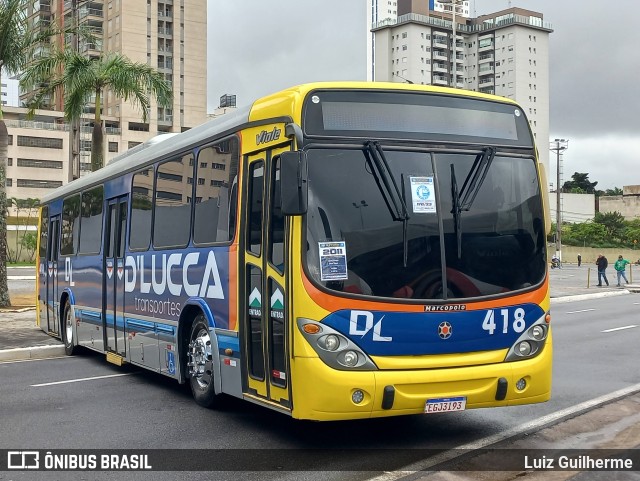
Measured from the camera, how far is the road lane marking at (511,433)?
7.04 m

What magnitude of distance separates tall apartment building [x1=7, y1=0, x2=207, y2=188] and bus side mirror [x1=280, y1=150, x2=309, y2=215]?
335 ft

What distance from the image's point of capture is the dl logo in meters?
7.49

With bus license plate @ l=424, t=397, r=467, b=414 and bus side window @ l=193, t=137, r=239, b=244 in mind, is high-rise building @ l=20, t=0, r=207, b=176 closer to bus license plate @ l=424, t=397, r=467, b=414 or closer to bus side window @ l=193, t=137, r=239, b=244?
bus side window @ l=193, t=137, r=239, b=244

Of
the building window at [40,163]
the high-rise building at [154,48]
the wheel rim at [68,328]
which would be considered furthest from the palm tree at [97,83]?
the building window at [40,163]

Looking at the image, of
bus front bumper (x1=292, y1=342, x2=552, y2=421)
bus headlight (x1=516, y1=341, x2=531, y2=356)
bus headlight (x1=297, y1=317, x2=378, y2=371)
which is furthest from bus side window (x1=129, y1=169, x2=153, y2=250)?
bus headlight (x1=516, y1=341, x2=531, y2=356)

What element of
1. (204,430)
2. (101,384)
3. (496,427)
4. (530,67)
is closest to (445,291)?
(496,427)

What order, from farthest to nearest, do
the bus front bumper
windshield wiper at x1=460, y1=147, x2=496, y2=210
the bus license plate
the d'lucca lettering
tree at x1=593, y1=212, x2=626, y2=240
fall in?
tree at x1=593, y1=212, x2=626, y2=240
the d'lucca lettering
windshield wiper at x1=460, y1=147, x2=496, y2=210
the bus license plate
the bus front bumper

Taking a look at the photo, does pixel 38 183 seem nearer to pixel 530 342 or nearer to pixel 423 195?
pixel 423 195

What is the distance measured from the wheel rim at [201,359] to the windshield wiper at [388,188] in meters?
2.88

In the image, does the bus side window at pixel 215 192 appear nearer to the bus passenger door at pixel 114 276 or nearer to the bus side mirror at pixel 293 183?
the bus side mirror at pixel 293 183

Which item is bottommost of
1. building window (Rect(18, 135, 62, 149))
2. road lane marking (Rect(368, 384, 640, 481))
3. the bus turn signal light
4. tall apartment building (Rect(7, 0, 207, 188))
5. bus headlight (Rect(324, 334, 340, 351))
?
road lane marking (Rect(368, 384, 640, 481))

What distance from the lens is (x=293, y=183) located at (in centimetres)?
742

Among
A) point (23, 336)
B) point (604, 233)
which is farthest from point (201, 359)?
point (604, 233)

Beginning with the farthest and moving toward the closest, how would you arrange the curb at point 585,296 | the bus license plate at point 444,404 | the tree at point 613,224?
1. the tree at point 613,224
2. the curb at point 585,296
3. the bus license plate at point 444,404
